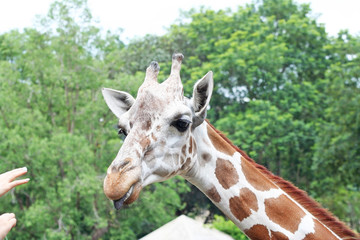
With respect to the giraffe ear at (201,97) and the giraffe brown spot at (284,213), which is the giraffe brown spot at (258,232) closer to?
the giraffe brown spot at (284,213)

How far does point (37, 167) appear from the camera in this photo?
18578mm

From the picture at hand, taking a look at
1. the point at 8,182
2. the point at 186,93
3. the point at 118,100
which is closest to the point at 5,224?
the point at 8,182

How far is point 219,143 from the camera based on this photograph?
3510mm

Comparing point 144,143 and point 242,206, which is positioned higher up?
point 144,143

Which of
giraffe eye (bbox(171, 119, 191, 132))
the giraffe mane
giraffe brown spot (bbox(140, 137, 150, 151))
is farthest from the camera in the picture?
the giraffe mane

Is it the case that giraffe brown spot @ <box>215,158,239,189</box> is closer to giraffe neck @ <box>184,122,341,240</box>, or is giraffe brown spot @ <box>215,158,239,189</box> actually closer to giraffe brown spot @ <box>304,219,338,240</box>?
giraffe neck @ <box>184,122,341,240</box>

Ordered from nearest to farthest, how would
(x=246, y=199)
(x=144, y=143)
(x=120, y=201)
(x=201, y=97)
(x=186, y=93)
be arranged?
(x=120, y=201), (x=144, y=143), (x=201, y=97), (x=246, y=199), (x=186, y=93)

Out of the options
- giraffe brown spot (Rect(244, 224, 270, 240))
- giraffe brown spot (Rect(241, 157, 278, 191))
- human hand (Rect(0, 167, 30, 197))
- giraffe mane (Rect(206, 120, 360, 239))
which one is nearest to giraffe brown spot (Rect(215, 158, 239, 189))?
giraffe brown spot (Rect(241, 157, 278, 191))

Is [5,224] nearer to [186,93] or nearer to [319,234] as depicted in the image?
[319,234]

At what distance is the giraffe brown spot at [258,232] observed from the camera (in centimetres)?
329

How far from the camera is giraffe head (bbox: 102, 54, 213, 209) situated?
2865 mm

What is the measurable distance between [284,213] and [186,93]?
19.4 metres

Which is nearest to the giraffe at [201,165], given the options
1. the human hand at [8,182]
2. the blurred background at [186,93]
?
the human hand at [8,182]

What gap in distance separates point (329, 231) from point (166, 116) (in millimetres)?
1602
